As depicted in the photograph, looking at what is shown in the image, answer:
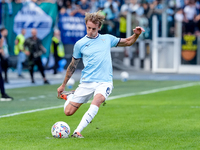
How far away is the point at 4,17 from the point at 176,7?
9872 mm

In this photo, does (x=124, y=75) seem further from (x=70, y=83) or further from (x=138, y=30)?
(x=138, y=30)

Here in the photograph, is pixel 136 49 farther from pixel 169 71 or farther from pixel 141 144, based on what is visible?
pixel 141 144

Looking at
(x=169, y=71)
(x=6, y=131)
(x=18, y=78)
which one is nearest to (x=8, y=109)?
(x=6, y=131)

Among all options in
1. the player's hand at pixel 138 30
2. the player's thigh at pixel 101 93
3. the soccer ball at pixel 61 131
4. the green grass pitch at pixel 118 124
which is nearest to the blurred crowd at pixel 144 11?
the green grass pitch at pixel 118 124

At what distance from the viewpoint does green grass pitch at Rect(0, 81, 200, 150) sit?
711 centimetres

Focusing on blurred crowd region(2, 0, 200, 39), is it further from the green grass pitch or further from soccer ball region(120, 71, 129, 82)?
the green grass pitch

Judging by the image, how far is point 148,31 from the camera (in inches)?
1126

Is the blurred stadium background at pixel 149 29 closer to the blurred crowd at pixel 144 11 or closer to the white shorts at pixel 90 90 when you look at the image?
the blurred crowd at pixel 144 11

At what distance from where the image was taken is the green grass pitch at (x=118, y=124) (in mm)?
7109

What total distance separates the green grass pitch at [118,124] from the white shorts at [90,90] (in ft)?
2.02

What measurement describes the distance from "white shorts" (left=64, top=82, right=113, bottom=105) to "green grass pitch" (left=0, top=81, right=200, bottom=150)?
0.61 m

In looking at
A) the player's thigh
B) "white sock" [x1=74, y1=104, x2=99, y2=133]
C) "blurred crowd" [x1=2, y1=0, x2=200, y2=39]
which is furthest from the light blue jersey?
"blurred crowd" [x1=2, y1=0, x2=200, y2=39]

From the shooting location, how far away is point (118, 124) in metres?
9.49

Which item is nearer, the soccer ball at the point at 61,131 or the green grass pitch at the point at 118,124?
the green grass pitch at the point at 118,124
